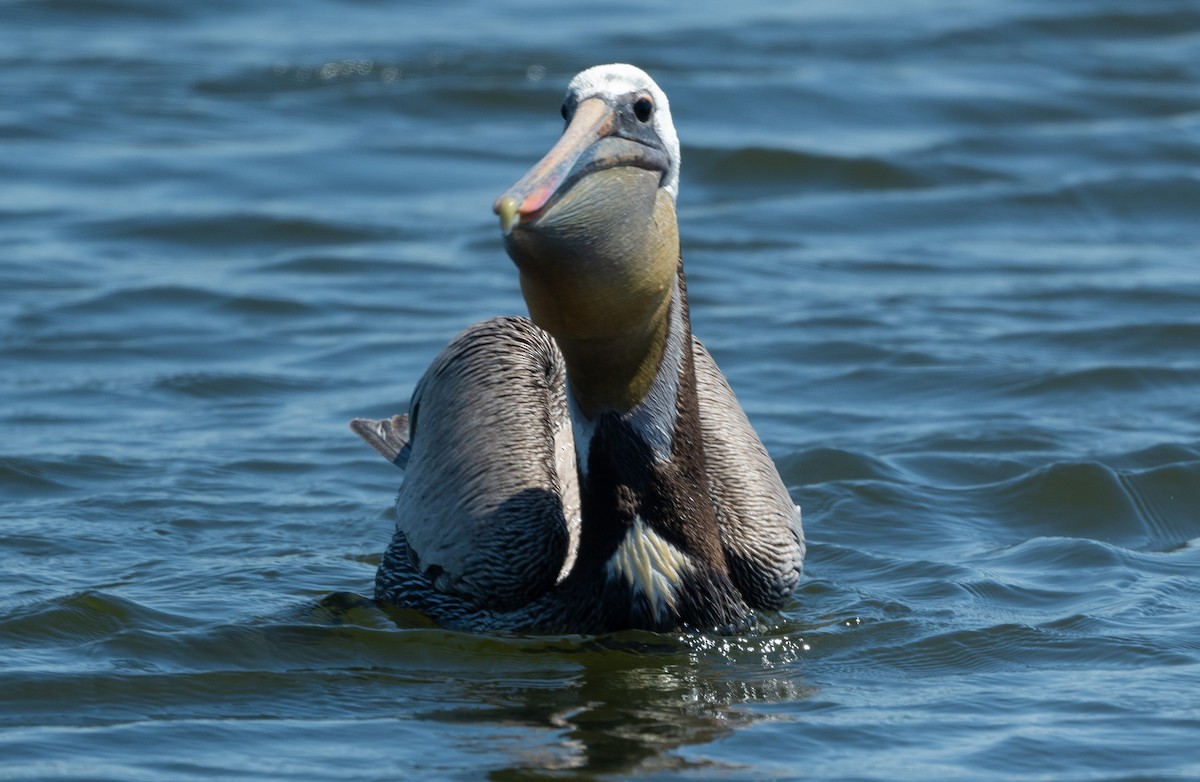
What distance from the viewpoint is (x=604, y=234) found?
17.1 ft

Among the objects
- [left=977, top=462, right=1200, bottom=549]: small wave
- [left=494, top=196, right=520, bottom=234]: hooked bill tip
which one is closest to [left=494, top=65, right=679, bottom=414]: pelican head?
[left=494, top=196, right=520, bottom=234]: hooked bill tip

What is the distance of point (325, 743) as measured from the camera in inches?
218

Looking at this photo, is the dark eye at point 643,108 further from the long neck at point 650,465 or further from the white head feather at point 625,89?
the long neck at point 650,465

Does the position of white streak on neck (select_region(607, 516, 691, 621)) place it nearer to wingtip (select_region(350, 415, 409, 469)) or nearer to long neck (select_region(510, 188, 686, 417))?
long neck (select_region(510, 188, 686, 417))

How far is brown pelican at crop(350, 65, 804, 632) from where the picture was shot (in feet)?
17.4

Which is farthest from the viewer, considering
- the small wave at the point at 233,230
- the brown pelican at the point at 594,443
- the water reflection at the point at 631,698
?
the small wave at the point at 233,230

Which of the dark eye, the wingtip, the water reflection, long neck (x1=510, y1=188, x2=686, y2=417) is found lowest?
the water reflection

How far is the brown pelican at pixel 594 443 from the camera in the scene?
5293 millimetres

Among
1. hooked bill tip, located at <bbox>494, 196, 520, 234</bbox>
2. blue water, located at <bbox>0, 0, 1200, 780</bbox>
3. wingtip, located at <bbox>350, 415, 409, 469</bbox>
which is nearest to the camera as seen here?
hooked bill tip, located at <bbox>494, 196, 520, 234</bbox>

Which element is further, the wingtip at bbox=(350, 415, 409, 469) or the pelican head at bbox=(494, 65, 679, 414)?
the wingtip at bbox=(350, 415, 409, 469)

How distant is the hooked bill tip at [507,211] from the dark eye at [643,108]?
2.67 feet

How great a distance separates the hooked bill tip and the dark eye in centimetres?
81

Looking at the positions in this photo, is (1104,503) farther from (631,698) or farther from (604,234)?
(604,234)

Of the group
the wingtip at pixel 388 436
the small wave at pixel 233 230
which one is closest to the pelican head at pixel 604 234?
the wingtip at pixel 388 436
